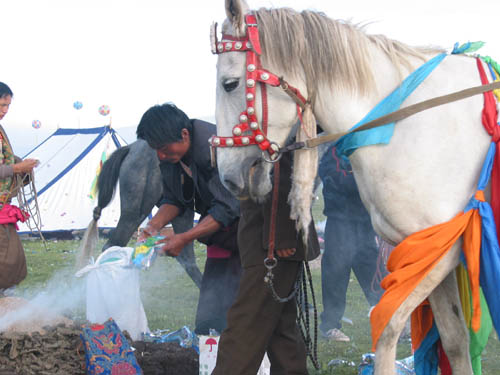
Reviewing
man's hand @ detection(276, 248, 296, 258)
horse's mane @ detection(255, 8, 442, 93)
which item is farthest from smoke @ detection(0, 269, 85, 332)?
horse's mane @ detection(255, 8, 442, 93)

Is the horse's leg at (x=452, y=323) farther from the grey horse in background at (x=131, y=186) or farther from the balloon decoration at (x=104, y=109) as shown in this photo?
the balloon decoration at (x=104, y=109)

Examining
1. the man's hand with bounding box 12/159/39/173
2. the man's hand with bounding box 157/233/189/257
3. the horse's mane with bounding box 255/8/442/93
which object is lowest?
the man's hand with bounding box 157/233/189/257

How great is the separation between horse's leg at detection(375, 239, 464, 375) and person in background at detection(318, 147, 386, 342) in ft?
8.84

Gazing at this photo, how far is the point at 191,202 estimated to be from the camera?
405 centimetres

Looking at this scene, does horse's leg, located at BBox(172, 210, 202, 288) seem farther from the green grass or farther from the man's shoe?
the man's shoe

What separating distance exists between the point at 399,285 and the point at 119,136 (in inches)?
404

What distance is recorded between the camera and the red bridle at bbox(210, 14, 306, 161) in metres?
2.47

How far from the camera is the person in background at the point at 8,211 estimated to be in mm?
4656

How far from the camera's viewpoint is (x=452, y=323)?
275 cm

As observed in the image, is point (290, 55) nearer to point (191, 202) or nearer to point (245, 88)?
point (245, 88)

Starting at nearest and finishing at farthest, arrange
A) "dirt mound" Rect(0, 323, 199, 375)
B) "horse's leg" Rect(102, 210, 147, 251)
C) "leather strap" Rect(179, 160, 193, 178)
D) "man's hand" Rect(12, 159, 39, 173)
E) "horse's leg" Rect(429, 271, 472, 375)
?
"horse's leg" Rect(429, 271, 472, 375), "dirt mound" Rect(0, 323, 199, 375), "leather strap" Rect(179, 160, 193, 178), "man's hand" Rect(12, 159, 39, 173), "horse's leg" Rect(102, 210, 147, 251)

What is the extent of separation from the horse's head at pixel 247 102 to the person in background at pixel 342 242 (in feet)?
8.73

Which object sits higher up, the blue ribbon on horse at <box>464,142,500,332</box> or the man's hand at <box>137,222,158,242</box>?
the blue ribbon on horse at <box>464,142,500,332</box>

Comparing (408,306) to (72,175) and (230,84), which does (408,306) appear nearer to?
(230,84)
